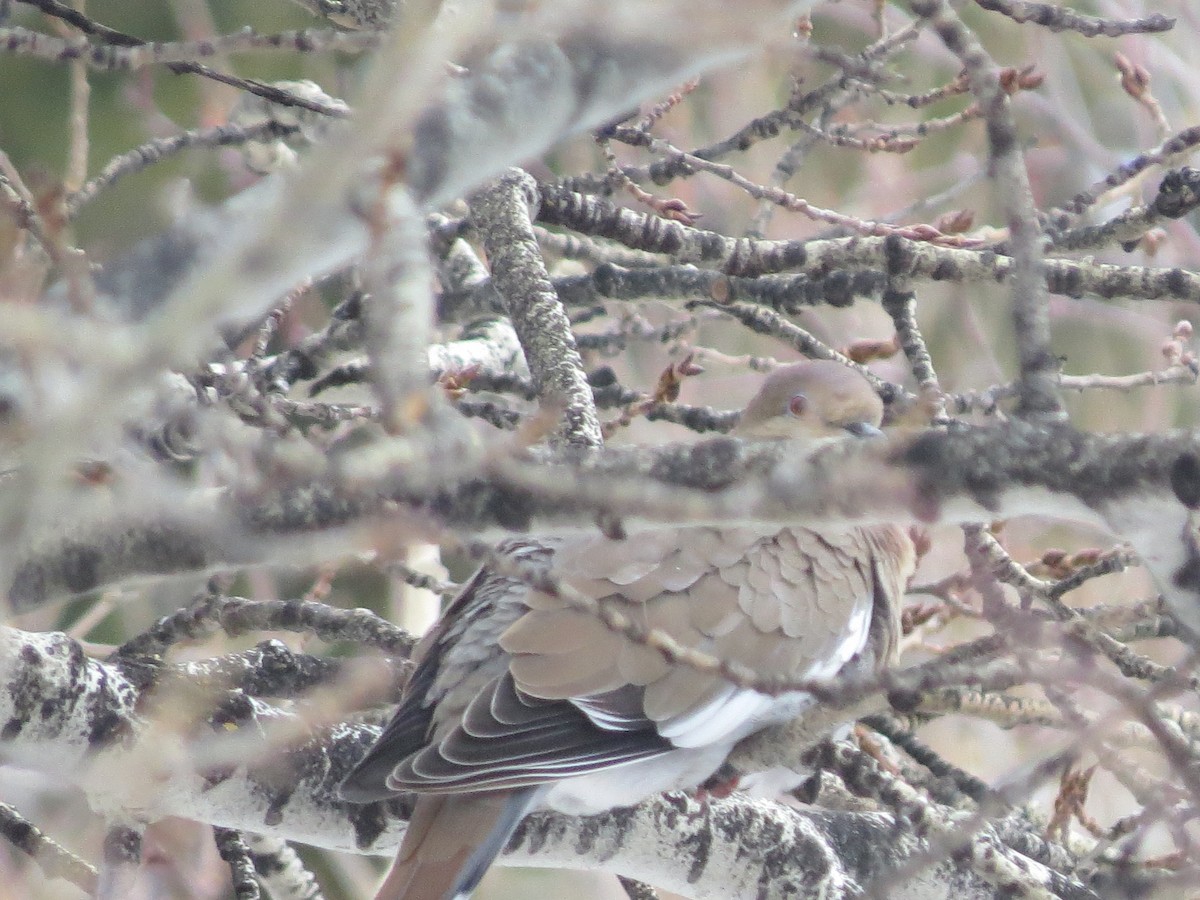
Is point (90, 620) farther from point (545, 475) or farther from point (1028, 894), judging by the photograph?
point (545, 475)

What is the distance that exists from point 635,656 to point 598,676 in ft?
0.27

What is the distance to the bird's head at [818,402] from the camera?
3078 mm

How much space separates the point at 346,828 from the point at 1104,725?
1399 mm

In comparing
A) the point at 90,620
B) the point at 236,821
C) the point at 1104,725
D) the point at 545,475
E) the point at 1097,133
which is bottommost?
the point at 1097,133

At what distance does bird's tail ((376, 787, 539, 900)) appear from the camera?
2.12 m

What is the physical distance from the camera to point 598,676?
2416mm

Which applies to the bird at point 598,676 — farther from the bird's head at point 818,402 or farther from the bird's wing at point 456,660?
the bird's head at point 818,402

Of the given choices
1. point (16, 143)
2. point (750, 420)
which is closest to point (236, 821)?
point (750, 420)

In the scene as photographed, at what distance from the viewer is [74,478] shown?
1.37 meters

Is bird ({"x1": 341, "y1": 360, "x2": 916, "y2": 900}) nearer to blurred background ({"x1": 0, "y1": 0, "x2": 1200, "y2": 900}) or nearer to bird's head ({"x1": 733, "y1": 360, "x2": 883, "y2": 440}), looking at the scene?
bird's head ({"x1": 733, "y1": 360, "x2": 883, "y2": 440})

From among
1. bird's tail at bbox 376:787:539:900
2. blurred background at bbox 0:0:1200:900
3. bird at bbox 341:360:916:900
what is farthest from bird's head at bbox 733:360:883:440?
bird's tail at bbox 376:787:539:900

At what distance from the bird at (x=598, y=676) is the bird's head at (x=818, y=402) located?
362 millimetres

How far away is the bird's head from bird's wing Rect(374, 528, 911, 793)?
0.42 meters

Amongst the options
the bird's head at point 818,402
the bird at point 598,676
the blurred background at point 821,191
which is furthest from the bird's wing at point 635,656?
the blurred background at point 821,191
